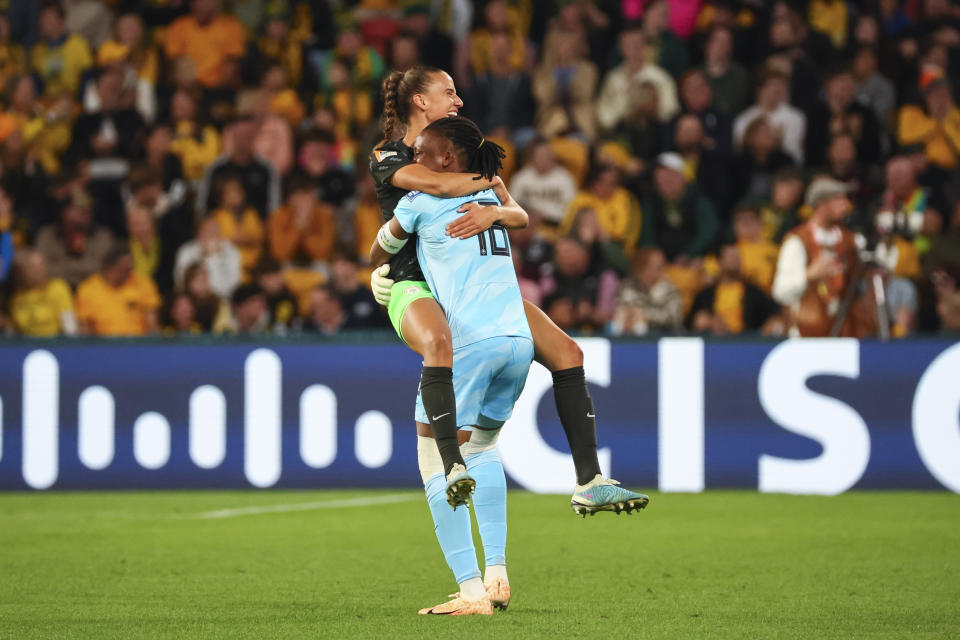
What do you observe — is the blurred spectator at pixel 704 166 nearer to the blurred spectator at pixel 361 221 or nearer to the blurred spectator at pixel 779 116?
the blurred spectator at pixel 779 116

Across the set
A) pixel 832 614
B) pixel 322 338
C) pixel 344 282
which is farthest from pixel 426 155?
pixel 344 282

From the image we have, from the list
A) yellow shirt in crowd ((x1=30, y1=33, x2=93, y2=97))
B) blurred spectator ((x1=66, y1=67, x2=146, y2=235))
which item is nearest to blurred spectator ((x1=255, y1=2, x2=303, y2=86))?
blurred spectator ((x1=66, y1=67, x2=146, y2=235))

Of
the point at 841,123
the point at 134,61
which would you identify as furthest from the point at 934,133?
the point at 134,61

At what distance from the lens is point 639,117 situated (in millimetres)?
14211

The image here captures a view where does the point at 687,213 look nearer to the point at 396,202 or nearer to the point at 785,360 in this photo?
the point at 785,360

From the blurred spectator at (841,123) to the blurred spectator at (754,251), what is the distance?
149cm

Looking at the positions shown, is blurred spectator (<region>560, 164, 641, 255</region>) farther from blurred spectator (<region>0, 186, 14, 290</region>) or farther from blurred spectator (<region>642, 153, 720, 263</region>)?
blurred spectator (<region>0, 186, 14, 290</region>)

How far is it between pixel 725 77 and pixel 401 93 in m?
9.00

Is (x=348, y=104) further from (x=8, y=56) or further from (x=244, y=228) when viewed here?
(x=8, y=56)

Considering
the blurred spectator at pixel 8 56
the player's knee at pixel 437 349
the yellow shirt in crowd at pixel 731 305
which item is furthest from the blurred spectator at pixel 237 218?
the player's knee at pixel 437 349

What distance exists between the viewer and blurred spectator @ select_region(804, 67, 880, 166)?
13.8 meters

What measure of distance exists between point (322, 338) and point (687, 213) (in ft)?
12.8

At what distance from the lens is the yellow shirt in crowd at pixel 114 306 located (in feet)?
42.1

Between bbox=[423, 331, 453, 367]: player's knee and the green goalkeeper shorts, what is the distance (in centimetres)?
23
